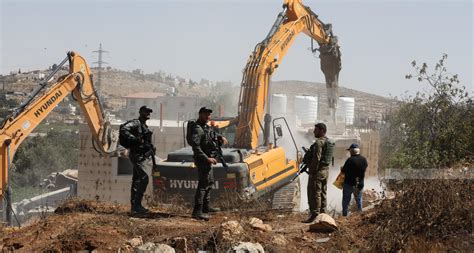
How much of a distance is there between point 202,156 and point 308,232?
6.37 feet

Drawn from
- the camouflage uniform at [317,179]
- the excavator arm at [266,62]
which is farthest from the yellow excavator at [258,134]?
the camouflage uniform at [317,179]

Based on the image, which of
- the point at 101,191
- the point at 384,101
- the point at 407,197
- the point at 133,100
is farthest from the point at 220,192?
the point at 384,101

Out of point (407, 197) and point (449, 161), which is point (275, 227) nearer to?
point (407, 197)

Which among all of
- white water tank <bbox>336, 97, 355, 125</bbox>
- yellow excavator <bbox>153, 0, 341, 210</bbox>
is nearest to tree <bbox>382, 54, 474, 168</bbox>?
yellow excavator <bbox>153, 0, 341, 210</bbox>

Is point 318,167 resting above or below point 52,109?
below

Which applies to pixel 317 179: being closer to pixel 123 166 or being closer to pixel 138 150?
pixel 138 150

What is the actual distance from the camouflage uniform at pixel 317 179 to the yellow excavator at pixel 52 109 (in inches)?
275

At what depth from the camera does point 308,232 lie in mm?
9164

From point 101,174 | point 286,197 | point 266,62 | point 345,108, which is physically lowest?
point 101,174

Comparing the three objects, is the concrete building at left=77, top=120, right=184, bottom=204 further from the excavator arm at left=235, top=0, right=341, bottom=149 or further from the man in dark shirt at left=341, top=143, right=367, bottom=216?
the man in dark shirt at left=341, top=143, right=367, bottom=216

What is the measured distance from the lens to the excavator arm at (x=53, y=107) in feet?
49.9

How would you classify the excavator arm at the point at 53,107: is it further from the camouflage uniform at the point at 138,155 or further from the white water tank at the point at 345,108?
the white water tank at the point at 345,108

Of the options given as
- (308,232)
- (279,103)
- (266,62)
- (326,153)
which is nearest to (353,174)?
(326,153)

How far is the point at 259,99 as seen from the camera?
17562mm
